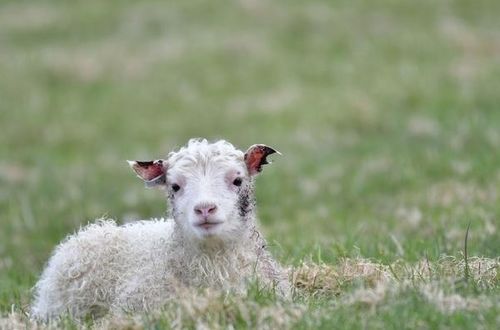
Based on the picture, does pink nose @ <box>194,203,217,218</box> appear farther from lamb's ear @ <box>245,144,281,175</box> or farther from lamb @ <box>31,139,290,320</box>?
lamb's ear @ <box>245,144,281,175</box>

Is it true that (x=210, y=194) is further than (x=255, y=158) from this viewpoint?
No

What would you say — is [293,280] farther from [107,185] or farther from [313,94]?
[313,94]

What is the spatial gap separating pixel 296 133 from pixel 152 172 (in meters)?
12.8

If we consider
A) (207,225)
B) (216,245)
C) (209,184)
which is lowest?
(216,245)

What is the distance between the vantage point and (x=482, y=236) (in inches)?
403

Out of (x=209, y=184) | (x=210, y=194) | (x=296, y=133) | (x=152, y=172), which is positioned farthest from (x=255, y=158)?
(x=296, y=133)

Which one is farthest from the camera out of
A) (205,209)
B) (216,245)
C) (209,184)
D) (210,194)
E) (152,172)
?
(152,172)

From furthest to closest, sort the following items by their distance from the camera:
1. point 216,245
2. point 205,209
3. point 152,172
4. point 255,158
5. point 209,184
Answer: point 152,172, point 255,158, point 216,245, point 209,184, point 205,209

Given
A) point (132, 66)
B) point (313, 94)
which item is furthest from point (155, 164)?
point (132, 66)

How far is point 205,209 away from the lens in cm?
712

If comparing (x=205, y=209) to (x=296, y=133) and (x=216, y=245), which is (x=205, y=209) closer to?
(x=216, y=245)

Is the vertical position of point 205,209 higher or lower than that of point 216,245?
higher

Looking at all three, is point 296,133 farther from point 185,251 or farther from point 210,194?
point 210,194

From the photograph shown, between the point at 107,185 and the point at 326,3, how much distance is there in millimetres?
13542
